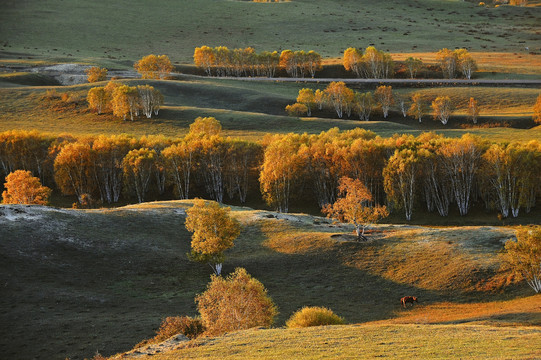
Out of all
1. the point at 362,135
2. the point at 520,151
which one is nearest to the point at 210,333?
the point at 520,151

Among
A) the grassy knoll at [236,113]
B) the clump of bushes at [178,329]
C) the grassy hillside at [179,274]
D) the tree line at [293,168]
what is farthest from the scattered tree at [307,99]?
the clump of bushes at [178,329]

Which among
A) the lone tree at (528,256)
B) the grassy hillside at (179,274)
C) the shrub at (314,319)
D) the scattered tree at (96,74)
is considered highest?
the scattered tree at (96,74)

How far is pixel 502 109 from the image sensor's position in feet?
517

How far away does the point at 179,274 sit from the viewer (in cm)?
6375

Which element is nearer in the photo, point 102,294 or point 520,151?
point 102,294

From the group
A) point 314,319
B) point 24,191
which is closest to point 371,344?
point 314,319

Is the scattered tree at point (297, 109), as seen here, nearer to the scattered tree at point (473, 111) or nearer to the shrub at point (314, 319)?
the scattered tree at point (473, 111)

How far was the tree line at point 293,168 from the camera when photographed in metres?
98.8

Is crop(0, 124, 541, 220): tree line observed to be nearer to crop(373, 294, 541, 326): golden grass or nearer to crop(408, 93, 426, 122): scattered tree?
crop(408, 93, 426, 122): scattered tree

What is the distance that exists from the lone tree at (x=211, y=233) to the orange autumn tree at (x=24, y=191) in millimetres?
42892

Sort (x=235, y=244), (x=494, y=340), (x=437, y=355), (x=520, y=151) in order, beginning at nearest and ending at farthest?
(x=437, y=355)
(x=494, y=340)
(x=235, y=244)
(x=520, y=151)

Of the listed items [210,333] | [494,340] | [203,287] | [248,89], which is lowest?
[203,287]

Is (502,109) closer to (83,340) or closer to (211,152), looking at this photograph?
(211,152)

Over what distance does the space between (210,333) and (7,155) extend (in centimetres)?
9938
